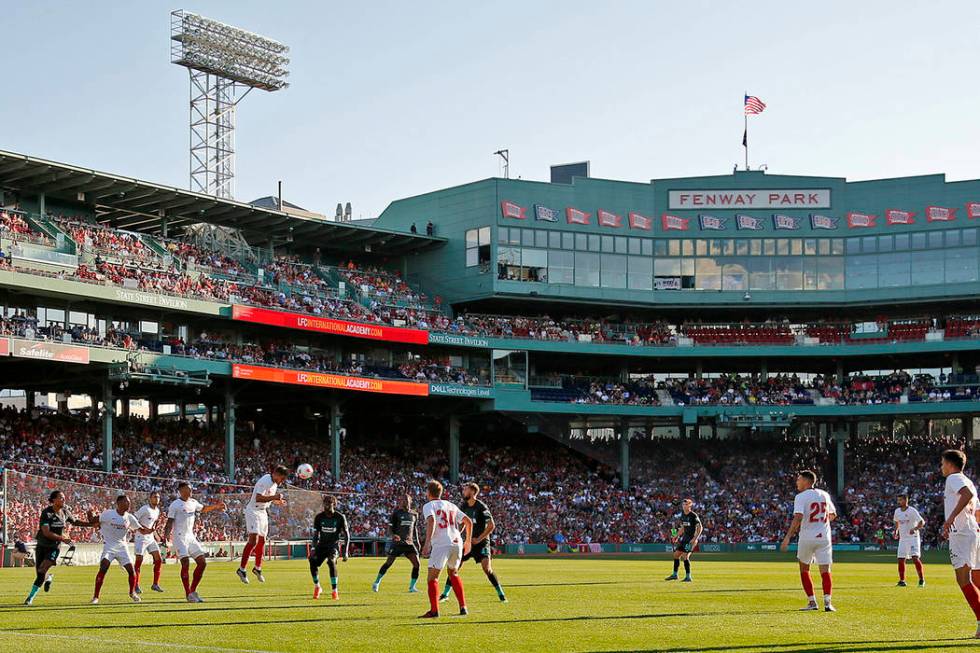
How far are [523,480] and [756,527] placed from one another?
12.4 metres

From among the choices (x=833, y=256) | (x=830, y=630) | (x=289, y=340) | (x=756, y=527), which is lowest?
(x=756, y=527)

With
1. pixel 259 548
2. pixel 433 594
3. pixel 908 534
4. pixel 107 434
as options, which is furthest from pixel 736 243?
pixel 433 594

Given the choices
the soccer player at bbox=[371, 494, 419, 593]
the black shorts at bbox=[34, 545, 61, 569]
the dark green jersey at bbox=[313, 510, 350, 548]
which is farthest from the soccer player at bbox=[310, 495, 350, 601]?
the black shorts at bbox=[34, 545, 61, 569]

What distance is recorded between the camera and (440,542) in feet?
59.2

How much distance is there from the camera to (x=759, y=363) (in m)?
76.4

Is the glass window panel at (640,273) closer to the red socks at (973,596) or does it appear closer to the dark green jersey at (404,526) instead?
the dark green jersey at (404,526)

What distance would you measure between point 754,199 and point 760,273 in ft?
14.7

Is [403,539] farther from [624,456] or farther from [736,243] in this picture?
[736,243]

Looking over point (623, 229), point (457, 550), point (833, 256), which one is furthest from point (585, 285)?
point (457, 550)

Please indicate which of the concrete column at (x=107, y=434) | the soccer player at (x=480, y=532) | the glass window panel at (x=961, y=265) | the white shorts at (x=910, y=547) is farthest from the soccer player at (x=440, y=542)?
the glass window panel at (x=961, y=265)

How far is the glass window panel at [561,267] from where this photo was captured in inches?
2820

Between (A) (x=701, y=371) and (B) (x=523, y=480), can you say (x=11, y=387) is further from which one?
(A) (x=701, y=371)

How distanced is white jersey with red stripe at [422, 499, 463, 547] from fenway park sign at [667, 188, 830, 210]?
191 feet

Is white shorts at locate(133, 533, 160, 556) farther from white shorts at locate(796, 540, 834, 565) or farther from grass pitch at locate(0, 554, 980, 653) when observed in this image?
white shorts at locate(796, 540, 834, 565)
